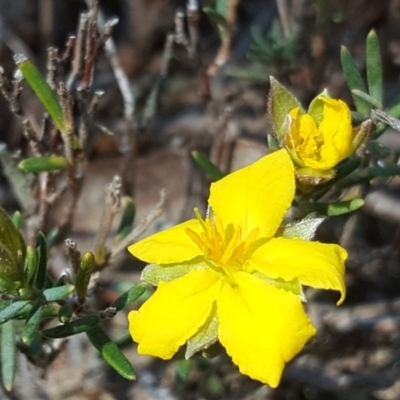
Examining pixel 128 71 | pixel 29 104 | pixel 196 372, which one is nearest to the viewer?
pixel 196 372

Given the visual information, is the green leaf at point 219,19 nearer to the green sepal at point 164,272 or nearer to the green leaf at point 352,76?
the green leaf at point 352,76

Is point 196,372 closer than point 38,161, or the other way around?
point 38,161

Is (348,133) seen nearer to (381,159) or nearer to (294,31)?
(381,159)

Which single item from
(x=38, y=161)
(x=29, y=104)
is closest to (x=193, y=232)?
(x=38, y=161)

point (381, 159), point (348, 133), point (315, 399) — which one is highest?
point (348, 133)

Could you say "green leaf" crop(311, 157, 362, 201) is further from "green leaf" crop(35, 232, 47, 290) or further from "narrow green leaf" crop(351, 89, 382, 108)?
"green leaf" crop(35, 232, 47, 290)

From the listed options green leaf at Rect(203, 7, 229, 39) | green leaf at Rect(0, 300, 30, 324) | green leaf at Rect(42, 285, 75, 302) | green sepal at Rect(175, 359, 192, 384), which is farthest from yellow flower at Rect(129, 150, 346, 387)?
green leaf at Rect(203, 7, 229, 39)
